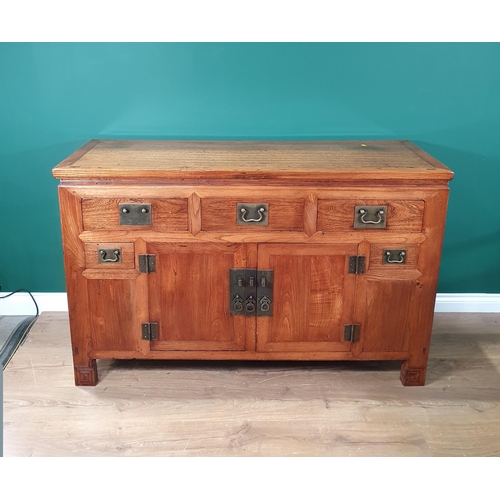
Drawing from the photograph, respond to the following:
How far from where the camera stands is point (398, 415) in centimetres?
199

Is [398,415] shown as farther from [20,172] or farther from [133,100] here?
[20,172]

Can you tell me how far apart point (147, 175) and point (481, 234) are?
1544 mm

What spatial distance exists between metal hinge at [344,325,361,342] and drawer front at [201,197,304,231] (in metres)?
0.41

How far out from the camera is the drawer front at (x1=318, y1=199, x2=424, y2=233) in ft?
6.35

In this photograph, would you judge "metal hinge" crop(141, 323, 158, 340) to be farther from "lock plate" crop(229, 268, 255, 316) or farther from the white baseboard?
the white baseboard

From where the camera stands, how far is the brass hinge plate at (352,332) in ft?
6.82

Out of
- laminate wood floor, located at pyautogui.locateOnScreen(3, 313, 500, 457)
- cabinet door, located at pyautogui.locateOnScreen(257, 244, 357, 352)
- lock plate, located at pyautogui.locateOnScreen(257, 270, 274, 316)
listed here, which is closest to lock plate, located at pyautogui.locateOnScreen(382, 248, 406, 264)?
cabinet door, located at pyautogui.locateOnScreen(257, 244, 357, 352)

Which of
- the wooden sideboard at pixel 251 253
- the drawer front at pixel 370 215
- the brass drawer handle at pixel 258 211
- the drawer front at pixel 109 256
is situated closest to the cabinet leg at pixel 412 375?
the wooden sideboard at pixel 251 253

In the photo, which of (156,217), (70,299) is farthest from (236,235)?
(70,299)

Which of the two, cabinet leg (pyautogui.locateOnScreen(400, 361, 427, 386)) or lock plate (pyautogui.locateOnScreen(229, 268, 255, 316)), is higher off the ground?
lock plate (pyautogui.locateOnScreen(229, 268, 255, 316))

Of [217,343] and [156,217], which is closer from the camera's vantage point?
[156,217]

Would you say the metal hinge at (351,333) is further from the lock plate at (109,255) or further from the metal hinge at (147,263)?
the lock plate at (109,255)

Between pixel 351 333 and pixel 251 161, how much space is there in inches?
28.0

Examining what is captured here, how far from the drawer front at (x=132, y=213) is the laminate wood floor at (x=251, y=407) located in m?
0.61
